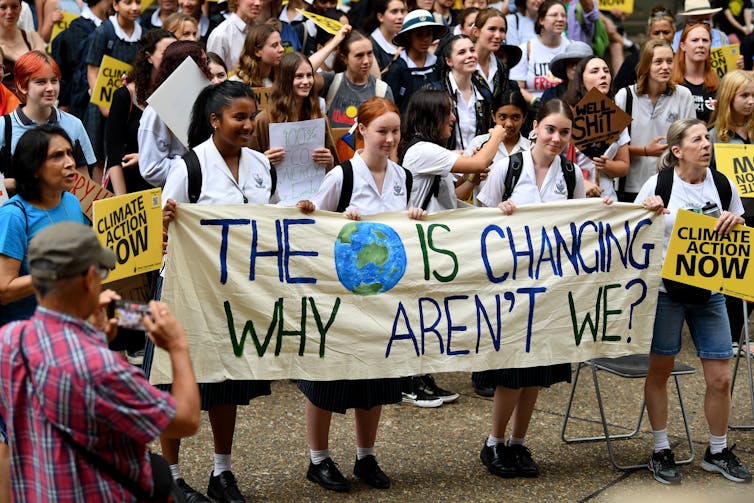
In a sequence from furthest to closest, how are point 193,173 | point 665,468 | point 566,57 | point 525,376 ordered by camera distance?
point 566,57, point 665,468, point 525,376, point 193,173

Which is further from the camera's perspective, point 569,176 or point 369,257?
point 569,176

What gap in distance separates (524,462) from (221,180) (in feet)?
6.95

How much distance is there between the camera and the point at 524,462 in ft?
18.0

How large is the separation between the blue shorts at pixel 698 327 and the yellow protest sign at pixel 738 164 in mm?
1279

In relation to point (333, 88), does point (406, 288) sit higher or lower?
lower

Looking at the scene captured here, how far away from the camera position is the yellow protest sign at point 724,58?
9.48 m

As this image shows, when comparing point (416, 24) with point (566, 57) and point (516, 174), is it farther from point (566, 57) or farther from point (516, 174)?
point (516, 174)

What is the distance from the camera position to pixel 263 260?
4.95 metres

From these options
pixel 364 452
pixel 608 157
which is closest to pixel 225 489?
pixel 364 452

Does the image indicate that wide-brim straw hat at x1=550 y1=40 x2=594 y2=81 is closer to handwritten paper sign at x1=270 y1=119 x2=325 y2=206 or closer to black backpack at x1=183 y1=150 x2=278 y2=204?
handwritten paper sign at x1=270 y1=119 x2=325 y2=206

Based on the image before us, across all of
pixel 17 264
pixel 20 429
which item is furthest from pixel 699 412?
pixel 20 429

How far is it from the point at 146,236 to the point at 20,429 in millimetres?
1766

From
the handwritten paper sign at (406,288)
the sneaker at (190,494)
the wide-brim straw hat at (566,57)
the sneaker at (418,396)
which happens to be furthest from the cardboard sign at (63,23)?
the sneaker at (190,494)

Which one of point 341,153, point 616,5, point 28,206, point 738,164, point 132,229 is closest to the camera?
point 28,206
